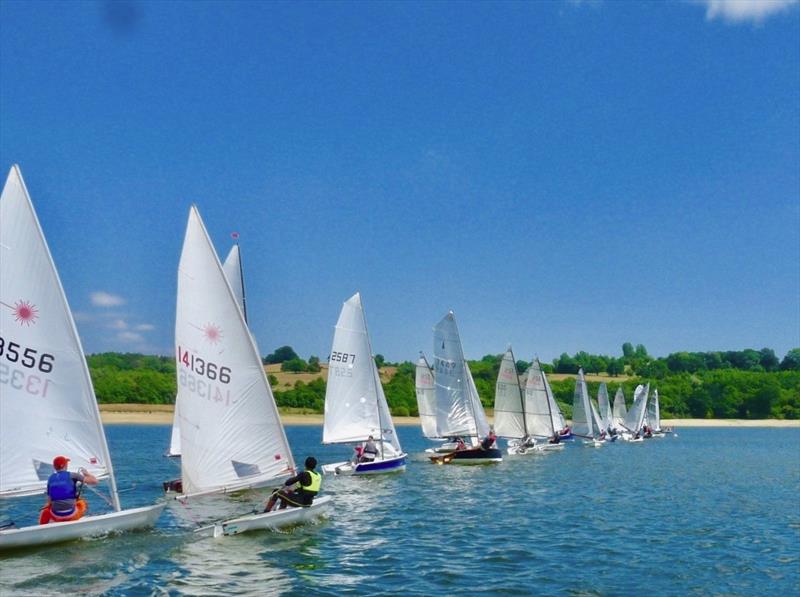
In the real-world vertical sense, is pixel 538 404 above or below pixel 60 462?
above

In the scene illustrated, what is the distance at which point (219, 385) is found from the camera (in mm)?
20234

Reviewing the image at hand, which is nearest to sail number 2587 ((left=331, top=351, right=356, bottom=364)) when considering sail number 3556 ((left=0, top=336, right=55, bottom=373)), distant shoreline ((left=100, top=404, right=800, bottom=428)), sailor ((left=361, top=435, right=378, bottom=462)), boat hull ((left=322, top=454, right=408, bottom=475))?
sailor ((left=361, top=435, right=378, bottom=462))

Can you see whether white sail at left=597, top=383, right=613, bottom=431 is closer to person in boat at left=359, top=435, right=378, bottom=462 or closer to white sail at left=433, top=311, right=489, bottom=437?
white sail at left=433, top=311, right=489, bottom=437

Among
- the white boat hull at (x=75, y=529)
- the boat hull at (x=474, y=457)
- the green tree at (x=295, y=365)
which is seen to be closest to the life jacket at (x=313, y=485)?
the white boat hull at (x=75, y=529)

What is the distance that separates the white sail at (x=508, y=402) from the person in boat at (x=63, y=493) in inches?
1606

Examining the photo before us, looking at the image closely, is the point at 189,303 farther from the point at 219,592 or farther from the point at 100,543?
the point at 219,592

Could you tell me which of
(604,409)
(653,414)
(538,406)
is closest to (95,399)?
(538,406)

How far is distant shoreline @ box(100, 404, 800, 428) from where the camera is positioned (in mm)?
129663

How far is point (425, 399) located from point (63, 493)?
138ft

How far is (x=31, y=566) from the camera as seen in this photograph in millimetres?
16281

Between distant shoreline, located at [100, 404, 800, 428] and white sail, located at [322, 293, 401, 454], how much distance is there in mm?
90720

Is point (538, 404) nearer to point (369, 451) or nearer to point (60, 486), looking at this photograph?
point (369, 451)

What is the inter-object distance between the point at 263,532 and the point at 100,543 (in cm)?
402

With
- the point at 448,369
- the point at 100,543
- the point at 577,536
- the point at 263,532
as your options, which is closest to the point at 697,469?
the point at 448,369
